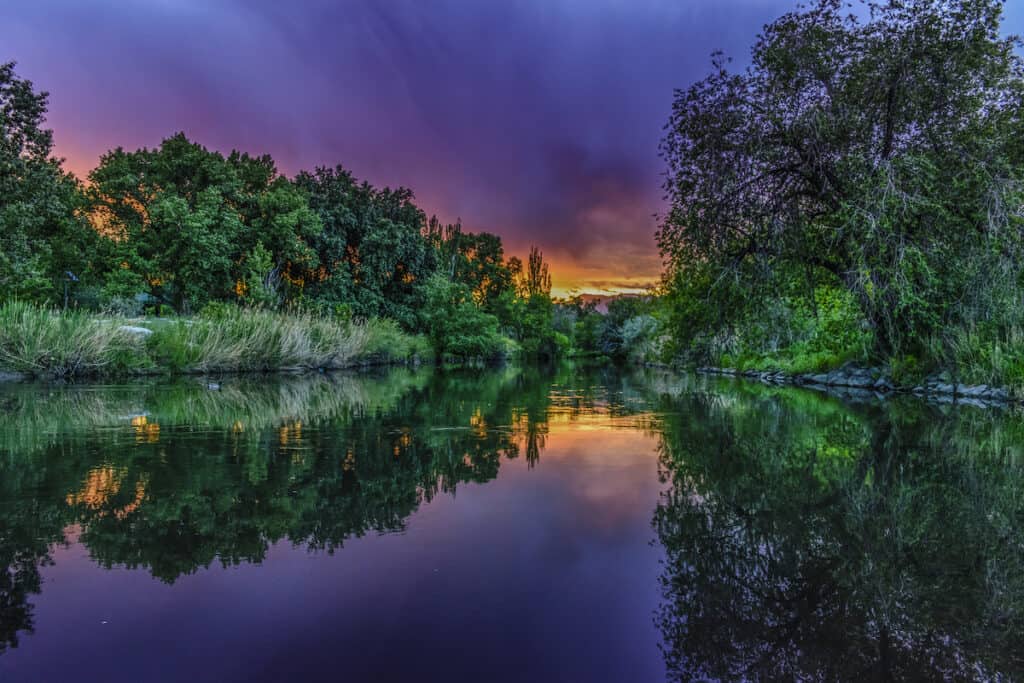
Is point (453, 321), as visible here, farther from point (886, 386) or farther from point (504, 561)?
point (504, 561)

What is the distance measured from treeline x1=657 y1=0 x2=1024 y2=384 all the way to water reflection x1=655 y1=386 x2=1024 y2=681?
23.0 ft

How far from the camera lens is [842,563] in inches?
106

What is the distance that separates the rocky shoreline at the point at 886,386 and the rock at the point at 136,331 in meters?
17.7

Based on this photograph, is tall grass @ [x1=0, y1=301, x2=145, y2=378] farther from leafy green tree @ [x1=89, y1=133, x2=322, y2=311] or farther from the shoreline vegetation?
leafy green tree @ [x1=89, y1=133, x2=322, y2=311]

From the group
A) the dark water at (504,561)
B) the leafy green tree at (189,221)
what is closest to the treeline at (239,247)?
the leafy green tree at (189,221)

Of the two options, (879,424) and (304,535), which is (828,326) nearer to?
(879,424)

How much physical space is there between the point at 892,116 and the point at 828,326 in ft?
18.9

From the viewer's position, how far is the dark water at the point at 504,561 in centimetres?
191

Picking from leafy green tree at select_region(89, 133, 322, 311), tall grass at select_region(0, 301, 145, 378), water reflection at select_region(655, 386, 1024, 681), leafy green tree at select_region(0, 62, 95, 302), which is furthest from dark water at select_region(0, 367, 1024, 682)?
leafy green tree at select_region(89, 133, 322, 311)

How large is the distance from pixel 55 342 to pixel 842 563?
16.5 m

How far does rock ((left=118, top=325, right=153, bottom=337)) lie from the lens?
1558 cm

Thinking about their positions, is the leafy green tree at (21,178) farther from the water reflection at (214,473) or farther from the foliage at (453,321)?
the foliage at (453,321)

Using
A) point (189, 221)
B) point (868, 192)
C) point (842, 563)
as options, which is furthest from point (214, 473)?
point (189, 221)

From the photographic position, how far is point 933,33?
40.5 ft
